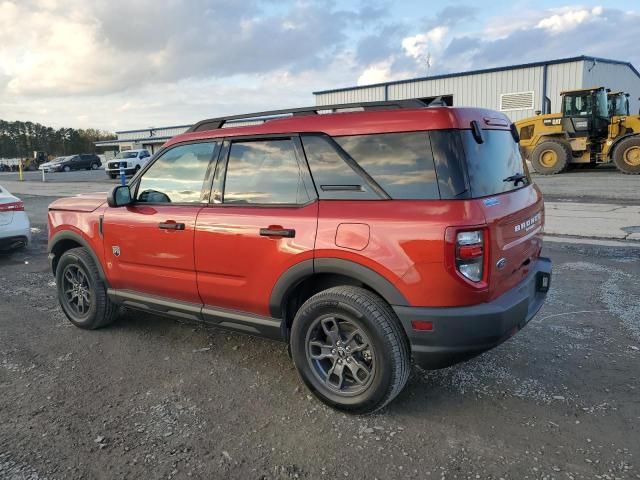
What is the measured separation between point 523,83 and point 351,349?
29.3 metres

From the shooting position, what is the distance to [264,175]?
3.46 meters

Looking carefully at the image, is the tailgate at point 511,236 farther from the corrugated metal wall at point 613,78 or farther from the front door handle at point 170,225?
the corrugated metal wall at point 613,78

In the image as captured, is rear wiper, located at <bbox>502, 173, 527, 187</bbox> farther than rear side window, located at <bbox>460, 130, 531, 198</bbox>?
Yes

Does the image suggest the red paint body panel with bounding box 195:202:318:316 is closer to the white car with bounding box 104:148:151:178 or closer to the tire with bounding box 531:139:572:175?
the tire with bounding box 531:139:572:175

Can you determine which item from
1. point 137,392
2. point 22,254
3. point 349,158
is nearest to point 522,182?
point 349,158

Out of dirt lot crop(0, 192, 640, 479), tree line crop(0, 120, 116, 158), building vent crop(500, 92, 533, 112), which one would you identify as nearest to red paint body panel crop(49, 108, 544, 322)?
dirt lot crop(0, 192, 640, 479)

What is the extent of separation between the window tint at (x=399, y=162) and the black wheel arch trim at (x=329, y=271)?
474mm

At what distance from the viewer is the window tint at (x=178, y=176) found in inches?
149

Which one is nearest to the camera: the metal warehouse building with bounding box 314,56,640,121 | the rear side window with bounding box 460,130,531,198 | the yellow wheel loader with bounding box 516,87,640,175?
the rear side window with bounding box 460,130,531,198

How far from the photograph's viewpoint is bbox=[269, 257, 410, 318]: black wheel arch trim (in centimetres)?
286

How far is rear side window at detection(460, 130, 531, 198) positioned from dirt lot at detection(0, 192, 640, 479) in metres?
1.33

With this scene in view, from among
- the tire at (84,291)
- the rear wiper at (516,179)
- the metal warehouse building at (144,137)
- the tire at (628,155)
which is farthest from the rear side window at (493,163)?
the metal warehouse building at (144,137)

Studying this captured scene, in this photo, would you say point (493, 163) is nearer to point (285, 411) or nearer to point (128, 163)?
point (285, 411)

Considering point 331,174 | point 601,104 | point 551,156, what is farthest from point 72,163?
point 331,174
